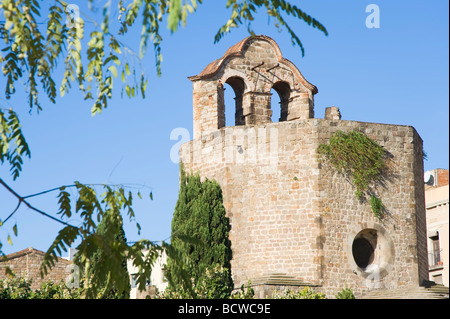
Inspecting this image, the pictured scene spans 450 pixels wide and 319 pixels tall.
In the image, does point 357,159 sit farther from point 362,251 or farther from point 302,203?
point 362,251

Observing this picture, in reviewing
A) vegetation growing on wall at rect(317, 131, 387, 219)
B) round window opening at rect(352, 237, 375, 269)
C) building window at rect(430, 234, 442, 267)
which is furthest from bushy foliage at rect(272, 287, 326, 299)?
building window at rect(430, 234, 442, 267)

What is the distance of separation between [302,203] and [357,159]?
1.85 m

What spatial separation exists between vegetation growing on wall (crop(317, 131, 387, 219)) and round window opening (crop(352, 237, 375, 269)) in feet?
2.70

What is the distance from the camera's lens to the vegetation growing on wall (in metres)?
20.6

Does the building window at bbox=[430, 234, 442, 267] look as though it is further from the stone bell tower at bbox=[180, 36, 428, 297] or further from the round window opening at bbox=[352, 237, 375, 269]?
the round window opening at bbox=[352, 237, 375, 269]

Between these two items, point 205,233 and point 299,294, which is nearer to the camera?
point 299,294

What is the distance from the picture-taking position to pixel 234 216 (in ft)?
68.5

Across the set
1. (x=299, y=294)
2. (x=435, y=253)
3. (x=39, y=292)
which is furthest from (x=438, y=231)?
(x=39, y=292)

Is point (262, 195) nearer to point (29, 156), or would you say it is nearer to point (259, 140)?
point (259, 140)

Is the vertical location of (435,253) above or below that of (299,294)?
above

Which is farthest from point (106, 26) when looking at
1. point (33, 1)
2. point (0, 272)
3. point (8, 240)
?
point (0, 272)

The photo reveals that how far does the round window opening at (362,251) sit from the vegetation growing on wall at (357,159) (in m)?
0.82

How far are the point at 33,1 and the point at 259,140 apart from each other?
1197cm

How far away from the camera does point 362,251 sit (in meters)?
21.2
